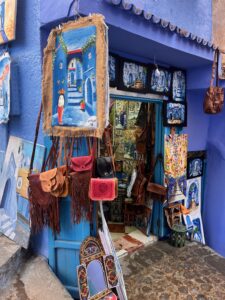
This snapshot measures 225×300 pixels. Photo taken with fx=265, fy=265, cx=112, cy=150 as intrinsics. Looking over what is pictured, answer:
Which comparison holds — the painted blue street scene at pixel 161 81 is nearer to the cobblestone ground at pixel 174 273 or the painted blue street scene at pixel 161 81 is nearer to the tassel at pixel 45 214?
the tassel at pixel 45 214

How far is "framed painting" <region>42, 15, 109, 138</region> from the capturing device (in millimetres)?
2389

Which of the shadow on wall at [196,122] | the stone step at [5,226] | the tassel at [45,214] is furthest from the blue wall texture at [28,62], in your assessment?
the shadow on wall at [196,122]

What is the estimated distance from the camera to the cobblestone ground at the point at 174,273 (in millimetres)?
3459

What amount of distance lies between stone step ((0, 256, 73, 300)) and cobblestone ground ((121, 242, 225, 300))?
1015 mm

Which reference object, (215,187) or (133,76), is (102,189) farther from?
(215,187)

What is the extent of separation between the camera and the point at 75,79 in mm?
2619

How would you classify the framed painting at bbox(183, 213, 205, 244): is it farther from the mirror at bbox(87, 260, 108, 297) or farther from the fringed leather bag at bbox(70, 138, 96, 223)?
the fringed leather bag at bbox(70, 138, 96, 223)

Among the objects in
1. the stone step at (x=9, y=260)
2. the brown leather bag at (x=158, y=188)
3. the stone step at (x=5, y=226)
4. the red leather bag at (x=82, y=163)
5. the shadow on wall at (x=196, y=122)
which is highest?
the shadow on wall at (x=196, y=122)

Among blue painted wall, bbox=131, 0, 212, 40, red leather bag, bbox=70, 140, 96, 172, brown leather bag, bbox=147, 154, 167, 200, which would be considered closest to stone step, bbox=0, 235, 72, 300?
red leather bag, bbox=70, 140, 96, 172

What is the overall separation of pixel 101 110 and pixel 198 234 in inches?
157

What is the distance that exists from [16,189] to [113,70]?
203 centimetres

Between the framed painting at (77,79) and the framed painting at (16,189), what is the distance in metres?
→ 0.56

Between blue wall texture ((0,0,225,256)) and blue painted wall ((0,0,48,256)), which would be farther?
blue painted wall ((0,0,48,256))

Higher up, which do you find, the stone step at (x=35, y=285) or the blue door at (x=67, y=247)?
the blue door at (x=67, y=247)
